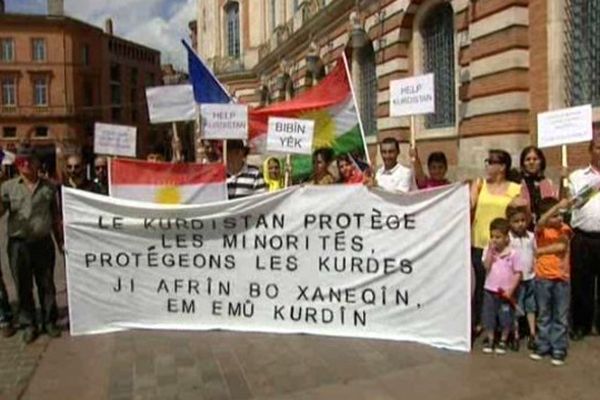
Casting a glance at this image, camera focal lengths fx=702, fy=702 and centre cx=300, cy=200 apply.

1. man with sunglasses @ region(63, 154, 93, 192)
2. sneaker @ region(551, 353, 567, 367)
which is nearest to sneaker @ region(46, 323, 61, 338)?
man with sunglasses @ region(63, 154, 93, 192)

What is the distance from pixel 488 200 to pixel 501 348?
131 cm

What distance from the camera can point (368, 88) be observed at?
21.2m

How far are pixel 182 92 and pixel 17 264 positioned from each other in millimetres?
3804

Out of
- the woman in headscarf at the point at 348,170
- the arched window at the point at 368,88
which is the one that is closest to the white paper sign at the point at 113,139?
the woman in headscarf at the point at 348,170

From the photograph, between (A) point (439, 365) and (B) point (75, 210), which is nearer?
(A) point (439, 365)

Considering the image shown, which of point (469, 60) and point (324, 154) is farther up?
point (469, 60)

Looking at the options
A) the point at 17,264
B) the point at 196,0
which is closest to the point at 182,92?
the point at 17,264

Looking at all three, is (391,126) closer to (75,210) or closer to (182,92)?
(182,92)

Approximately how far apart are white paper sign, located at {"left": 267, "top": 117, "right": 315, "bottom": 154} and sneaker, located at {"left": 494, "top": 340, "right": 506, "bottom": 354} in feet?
11.8

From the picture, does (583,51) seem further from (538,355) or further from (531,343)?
(538,355)

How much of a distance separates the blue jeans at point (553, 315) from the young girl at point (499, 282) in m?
0.24

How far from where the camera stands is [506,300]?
6.14 m

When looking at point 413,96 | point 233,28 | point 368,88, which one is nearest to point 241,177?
point 413,96

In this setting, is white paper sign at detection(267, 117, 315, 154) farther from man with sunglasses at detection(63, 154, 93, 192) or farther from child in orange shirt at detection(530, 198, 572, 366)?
child in orange shirt at detection(530, 198, 572, 366)
